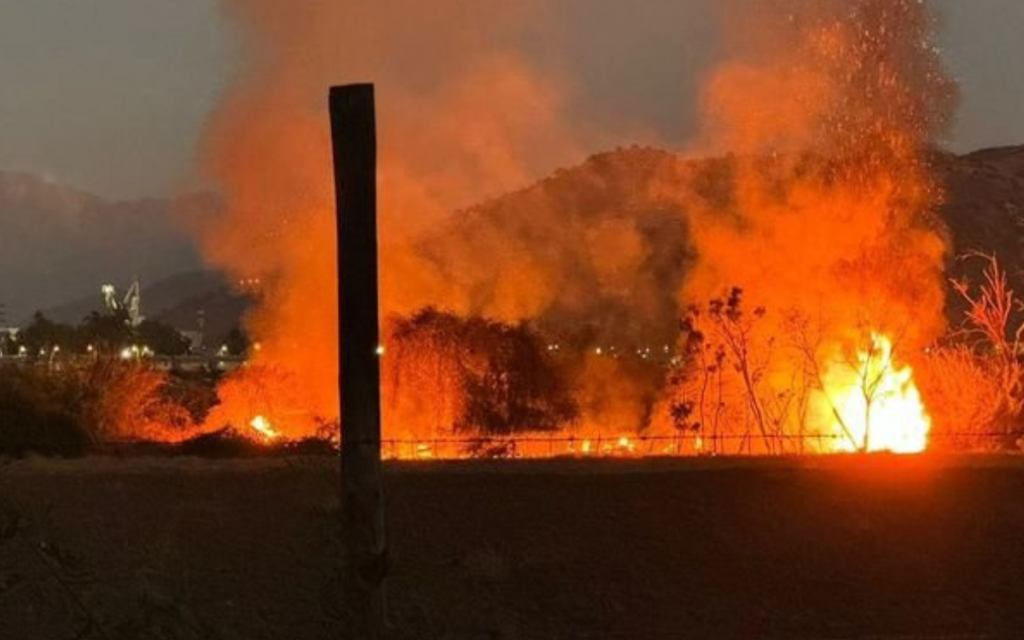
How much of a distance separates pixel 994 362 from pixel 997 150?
3247 inches

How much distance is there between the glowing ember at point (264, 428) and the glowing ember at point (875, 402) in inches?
419

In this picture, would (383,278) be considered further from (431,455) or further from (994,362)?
(994,362)

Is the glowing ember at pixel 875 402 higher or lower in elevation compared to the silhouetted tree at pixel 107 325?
lower

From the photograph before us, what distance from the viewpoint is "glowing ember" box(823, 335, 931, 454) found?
2850 cm

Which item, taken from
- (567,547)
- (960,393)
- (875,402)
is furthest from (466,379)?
(567,547)

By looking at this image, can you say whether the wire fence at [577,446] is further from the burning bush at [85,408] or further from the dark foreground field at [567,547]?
the dark foreground field at [567,547]

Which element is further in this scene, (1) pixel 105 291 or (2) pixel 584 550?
(1) pixel 105 291

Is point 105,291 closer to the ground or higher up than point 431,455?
higher up

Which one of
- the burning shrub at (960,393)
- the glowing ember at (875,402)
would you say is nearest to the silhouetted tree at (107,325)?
the glowing ember at (875,402)

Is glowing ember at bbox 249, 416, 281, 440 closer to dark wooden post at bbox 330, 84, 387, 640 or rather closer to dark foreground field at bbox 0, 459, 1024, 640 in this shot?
dark foreground field at bbox 0, 459, 1024, 640

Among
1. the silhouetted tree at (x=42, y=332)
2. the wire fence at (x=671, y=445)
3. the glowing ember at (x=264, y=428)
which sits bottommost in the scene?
the wire fence at (x=671, y=445)

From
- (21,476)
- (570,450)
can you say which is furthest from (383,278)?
(21,476)

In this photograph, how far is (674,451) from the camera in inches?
1085

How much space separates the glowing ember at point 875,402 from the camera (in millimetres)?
28500
